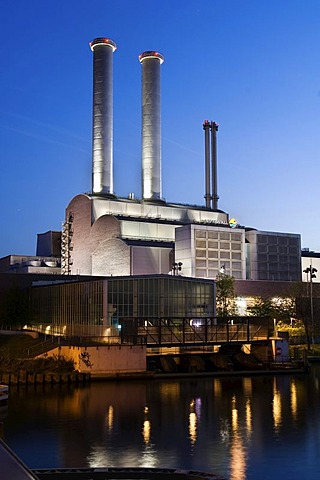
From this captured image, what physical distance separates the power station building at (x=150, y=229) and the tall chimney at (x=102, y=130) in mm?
208

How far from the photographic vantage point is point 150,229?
130m

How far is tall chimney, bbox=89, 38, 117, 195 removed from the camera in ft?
461

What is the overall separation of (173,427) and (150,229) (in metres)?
94.0

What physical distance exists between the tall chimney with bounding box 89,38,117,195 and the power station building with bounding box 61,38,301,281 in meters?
0.21

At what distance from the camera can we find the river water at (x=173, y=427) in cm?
2747

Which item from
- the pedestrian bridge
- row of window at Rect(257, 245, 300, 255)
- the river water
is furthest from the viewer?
row of window at Rect(257, 245, 300, 255)

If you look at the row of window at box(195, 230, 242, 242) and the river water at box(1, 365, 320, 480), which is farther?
the row of window at box(195, 230, 242, 242)

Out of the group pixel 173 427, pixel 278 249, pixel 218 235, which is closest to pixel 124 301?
pixel 173 427

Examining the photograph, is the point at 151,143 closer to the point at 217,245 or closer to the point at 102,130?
the point at 102,130

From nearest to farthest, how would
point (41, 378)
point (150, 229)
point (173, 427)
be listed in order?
point (173, 427), point (41, 378), point (150, 229)

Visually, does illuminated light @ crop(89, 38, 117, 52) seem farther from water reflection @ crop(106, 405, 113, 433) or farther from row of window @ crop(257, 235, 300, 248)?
water reflection @ crop(106, 405, 113, 433)

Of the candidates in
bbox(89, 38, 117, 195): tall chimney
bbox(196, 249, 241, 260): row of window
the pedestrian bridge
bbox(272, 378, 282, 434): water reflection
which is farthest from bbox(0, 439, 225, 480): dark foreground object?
bbox(89, 38, 117, 195): tall chimney

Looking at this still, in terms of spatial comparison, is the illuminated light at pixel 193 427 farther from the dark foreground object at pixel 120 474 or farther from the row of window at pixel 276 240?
the row of window at pixel 276 240

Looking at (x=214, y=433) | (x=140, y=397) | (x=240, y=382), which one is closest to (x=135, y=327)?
(x=240, y=382)
